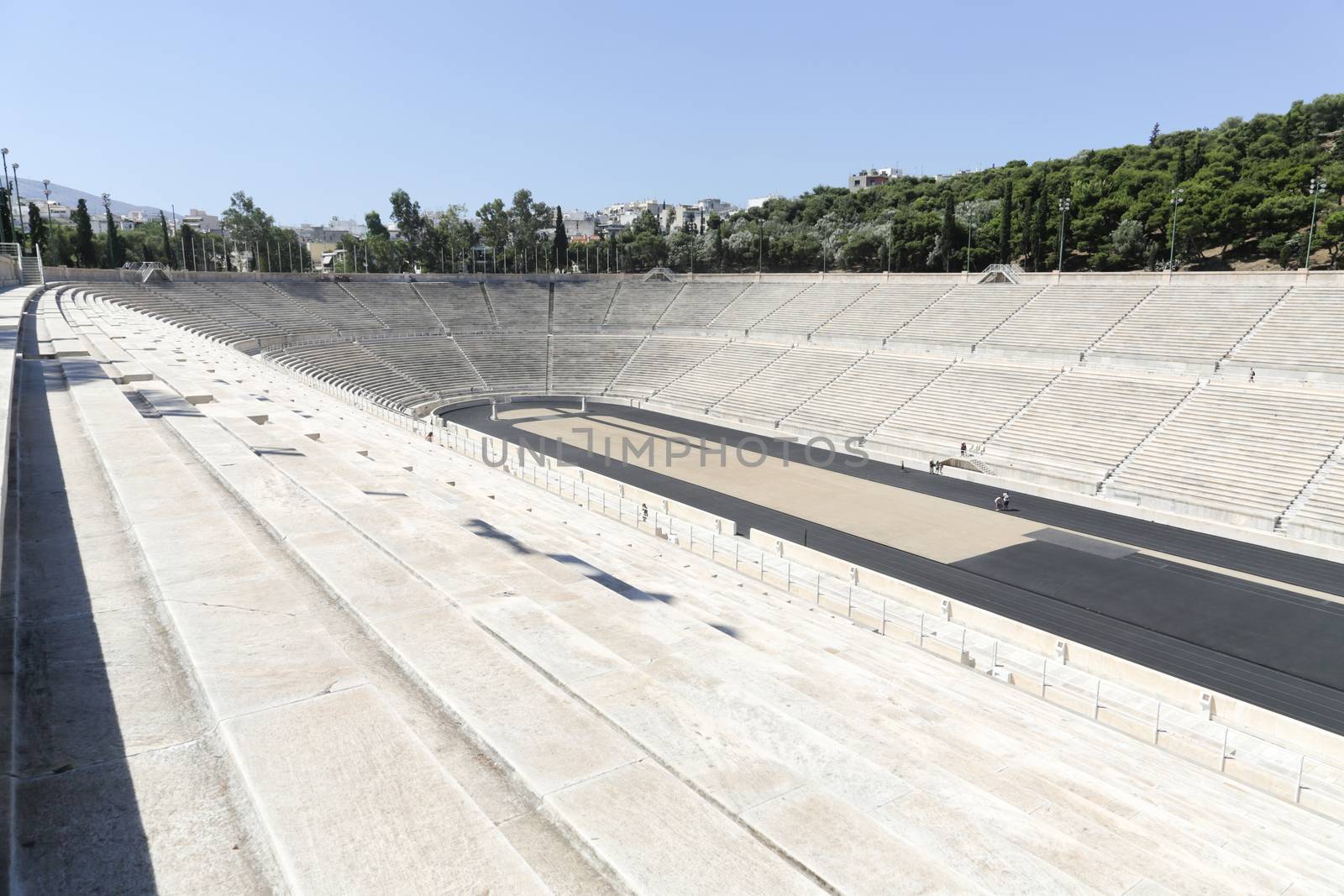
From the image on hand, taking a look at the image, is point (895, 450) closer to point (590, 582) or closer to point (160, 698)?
point (590, 582)

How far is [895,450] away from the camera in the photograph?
93.0 ft

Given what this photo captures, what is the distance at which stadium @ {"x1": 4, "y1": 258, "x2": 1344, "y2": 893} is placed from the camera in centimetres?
327

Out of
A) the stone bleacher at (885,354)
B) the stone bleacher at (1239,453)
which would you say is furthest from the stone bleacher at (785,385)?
the stone bleacher at (1239,453)

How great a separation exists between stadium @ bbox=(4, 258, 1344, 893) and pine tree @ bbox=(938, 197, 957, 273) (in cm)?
2732

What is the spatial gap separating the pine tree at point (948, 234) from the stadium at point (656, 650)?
27323 mm

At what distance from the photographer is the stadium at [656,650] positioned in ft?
10.7

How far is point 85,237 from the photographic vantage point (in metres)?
56.3

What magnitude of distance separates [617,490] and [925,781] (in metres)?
17.4

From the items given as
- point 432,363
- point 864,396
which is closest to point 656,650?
point 864,396

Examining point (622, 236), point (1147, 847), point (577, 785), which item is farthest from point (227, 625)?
point (622, 236)

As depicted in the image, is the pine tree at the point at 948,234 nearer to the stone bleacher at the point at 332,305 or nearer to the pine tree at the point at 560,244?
the pine tree at the point at 560,244

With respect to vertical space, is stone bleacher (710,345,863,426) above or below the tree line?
below

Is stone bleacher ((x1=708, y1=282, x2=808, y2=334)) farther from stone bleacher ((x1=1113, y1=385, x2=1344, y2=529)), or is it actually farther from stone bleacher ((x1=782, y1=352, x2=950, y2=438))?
stone bleacher ((x1=1113, y1=385, x2=1344, y2=529))

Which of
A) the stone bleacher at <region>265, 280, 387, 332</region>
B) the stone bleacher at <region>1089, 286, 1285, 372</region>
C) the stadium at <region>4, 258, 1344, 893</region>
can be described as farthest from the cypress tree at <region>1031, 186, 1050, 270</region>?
the stone bleacher at <region>265, 280, 387, 332</region>
